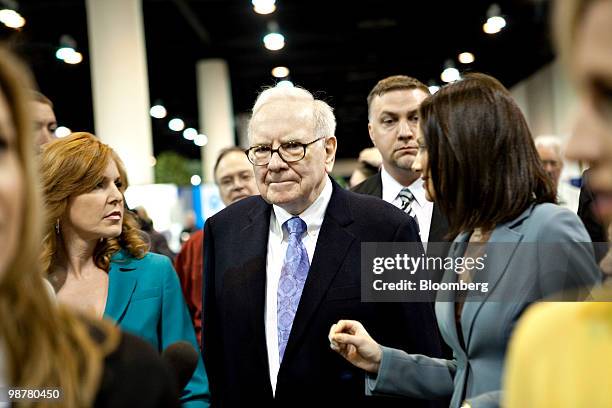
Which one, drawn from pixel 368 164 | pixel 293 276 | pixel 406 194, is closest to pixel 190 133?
pixel 368 164

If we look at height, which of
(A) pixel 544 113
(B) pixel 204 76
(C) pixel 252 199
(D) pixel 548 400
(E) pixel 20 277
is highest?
(B) pixel 204 76

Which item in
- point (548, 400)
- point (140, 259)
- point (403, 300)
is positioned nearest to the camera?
point (548, 400)

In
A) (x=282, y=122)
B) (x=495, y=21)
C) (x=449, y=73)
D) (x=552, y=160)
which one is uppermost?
(x=449, y=73)

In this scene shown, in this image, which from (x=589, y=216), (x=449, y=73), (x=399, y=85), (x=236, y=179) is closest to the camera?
(x=589, y=216)

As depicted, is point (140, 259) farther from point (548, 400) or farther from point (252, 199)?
Result: point (548, 400)

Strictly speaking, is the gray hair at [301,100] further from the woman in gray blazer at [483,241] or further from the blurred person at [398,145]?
the blurred person at [398,145]

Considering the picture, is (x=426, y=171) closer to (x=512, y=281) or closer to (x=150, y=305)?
(x=512, y=281)

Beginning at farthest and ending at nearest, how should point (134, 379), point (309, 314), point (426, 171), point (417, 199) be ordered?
1. point (417, 199)
2. point (309, 314)
3. point (426, 171)
4. point (134, 379)

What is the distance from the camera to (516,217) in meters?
2.03

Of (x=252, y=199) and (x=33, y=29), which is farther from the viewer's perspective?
(x=33, y=29)

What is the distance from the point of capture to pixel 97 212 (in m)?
2.81

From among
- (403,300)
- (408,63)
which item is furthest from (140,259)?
(408,63)

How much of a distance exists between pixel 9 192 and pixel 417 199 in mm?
2864

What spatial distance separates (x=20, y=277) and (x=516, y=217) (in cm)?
144
